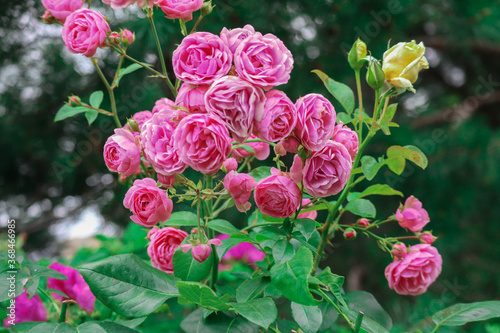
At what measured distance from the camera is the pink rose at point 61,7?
1.66ft

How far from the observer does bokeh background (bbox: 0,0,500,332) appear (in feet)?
4.29

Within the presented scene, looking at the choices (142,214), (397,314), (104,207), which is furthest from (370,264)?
(142,214)

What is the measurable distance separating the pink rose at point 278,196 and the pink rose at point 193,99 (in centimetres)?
9

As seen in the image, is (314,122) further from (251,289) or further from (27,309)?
(27,309)

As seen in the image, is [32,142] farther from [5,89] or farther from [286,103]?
[286,103]

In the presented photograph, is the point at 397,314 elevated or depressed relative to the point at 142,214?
depressed

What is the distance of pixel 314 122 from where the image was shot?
0.39 meters

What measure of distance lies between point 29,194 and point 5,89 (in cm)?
41

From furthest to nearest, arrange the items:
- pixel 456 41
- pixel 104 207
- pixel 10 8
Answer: pixel 456 41 < pixel 104 207 < pixel 10 8

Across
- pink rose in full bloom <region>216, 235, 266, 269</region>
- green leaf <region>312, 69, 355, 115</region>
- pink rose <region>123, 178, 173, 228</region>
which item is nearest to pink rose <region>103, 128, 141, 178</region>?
pink rose <region>123, 178, 173, 228</region>

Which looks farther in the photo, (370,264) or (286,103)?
(370,264)

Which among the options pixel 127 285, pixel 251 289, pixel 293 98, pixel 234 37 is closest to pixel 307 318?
pixel 251 289

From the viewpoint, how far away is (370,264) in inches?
67.9

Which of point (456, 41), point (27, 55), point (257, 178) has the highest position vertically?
point (257, 178)
